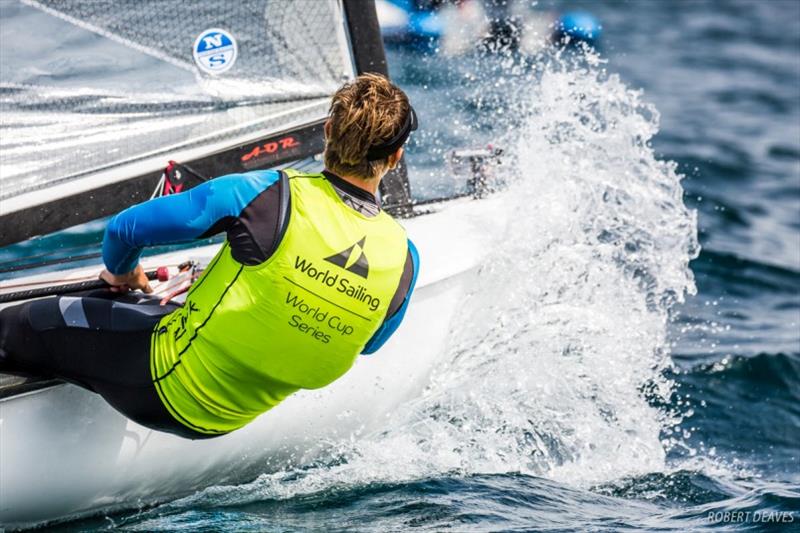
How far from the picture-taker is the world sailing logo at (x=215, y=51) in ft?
10.8

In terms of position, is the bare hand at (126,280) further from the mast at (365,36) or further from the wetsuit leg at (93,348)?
the mast at (365,36)

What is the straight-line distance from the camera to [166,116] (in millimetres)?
3334

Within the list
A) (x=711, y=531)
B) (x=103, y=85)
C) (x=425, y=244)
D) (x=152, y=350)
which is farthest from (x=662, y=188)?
(x=152, y=350)

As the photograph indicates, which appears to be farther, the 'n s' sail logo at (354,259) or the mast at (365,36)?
the mast at (365,36)

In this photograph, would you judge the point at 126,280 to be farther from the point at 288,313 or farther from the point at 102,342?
the point at 288,313

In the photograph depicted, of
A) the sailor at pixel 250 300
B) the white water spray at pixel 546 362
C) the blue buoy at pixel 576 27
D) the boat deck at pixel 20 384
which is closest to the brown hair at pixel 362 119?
the sailor at pixel 250 300

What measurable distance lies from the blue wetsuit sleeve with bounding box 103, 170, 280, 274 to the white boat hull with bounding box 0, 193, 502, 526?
523 mm

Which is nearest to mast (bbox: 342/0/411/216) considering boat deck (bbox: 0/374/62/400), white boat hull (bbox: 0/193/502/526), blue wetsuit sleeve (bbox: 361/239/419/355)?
white boat hull (bbox: 0/193/502/526)

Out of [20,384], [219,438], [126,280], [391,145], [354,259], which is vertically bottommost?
[219,438]

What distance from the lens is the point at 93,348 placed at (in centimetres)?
248

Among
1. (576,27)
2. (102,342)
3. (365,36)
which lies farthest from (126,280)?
(576,27)

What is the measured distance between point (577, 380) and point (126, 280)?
1.53 m

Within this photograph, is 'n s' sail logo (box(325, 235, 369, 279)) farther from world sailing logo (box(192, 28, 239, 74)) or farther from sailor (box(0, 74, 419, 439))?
world sailing logo (box(192, 28, 239, 74))

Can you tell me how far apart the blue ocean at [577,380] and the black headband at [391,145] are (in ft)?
3.05
